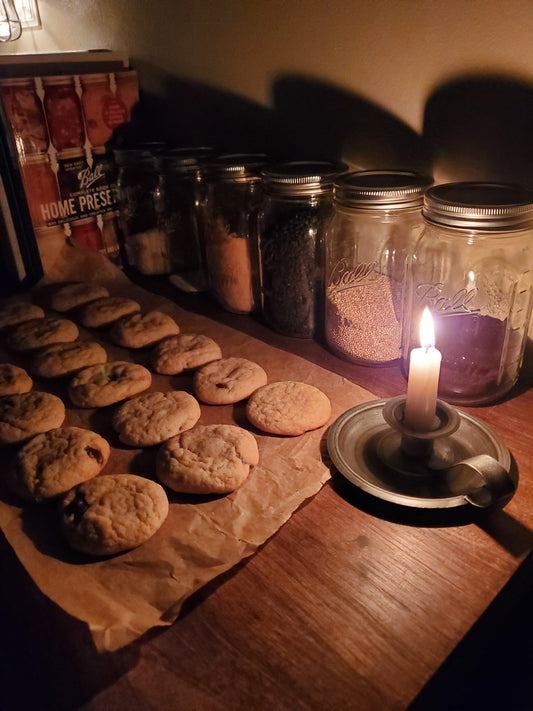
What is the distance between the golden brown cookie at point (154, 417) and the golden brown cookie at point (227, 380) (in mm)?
31

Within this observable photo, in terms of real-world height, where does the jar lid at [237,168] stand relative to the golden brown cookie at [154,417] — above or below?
above

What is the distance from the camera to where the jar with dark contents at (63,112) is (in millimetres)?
1271

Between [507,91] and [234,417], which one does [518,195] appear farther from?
[234,417]

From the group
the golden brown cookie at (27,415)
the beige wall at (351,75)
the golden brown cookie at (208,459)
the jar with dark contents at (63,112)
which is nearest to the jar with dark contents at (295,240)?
the beige wall at (351,75)

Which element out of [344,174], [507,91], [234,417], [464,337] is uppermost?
[507,91]

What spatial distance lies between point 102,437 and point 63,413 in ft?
0.32

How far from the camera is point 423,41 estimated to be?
2.89 ft

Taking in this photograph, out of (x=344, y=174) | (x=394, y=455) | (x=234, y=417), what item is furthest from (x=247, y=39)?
(x=394, y=455)

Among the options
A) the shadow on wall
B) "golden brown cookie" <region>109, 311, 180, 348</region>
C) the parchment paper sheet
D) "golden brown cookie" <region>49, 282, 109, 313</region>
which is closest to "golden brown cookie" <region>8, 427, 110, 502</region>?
the parchment paper sheet

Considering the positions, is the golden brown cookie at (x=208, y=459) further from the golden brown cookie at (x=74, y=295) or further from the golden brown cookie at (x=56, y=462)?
the golden brown cookie at (x=74, y=295)

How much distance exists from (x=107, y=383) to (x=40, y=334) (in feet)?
0.94

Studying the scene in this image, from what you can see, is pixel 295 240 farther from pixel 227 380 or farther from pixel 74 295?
pixel 74 295

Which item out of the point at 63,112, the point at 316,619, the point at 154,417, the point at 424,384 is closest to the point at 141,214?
the point at 63,112

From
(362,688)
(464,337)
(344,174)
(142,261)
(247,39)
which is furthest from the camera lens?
(142,261)
